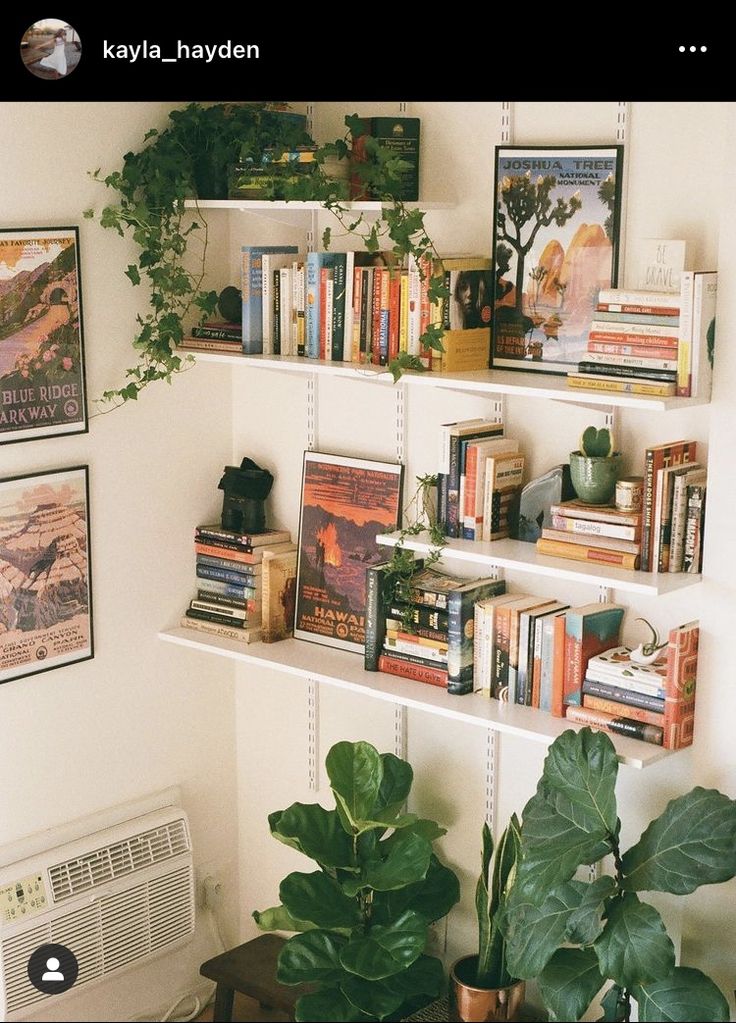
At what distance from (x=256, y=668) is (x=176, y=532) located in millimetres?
443

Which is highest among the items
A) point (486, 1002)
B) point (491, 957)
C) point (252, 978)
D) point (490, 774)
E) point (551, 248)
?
point (551, 248)

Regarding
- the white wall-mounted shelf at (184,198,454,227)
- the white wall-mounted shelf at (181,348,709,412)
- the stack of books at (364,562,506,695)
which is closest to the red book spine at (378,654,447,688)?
the stack of books at (364,562,506,695)

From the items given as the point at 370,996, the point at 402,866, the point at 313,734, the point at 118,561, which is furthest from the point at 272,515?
the point at 370,996

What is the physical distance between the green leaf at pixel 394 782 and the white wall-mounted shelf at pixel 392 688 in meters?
0.14

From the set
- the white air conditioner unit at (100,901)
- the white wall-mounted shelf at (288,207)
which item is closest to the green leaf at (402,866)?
the white air conditioner unit at (100,901)

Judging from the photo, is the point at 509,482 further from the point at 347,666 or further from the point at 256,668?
the point at 256,668

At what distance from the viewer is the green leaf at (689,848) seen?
7.98ft

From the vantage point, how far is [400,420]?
3.21 metres

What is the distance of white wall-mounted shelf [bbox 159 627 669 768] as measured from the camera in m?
2.73

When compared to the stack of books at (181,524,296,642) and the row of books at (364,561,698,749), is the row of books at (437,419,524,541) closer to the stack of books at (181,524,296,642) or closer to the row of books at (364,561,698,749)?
the row of books at (364,561,698,749)

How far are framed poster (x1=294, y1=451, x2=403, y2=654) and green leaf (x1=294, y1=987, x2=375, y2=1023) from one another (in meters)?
0.82

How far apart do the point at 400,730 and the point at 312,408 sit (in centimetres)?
83

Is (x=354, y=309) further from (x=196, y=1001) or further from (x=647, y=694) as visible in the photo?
(x=196, y=1001)
